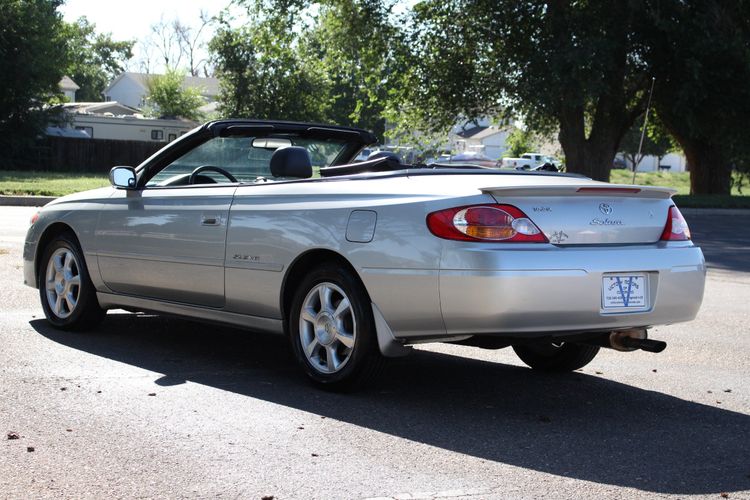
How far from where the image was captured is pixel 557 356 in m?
6.84

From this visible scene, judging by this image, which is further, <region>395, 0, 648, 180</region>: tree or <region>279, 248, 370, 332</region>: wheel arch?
<region>395, 0, 648, 180</region>: tree

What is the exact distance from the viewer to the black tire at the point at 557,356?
673 cm

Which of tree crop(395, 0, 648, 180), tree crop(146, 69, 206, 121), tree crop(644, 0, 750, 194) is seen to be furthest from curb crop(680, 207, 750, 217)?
tree crop(146, 69, 206, 121)

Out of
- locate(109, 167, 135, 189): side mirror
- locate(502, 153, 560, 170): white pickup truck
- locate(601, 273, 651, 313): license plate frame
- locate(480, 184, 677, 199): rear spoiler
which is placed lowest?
locate(502, 153, 560, 170): white pickup truck

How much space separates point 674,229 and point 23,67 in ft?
154

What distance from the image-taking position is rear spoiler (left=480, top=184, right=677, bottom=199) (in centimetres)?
544

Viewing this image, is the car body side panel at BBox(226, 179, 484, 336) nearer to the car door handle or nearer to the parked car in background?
the car door handle

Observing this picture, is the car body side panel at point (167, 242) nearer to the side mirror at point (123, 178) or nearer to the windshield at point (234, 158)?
the side mirror at point (123, 178)

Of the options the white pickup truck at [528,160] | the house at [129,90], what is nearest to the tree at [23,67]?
the white pickup truck at [528,160]

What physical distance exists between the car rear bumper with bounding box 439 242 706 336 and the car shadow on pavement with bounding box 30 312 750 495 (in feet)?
1.60

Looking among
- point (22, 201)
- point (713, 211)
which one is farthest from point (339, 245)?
point (713, 211)

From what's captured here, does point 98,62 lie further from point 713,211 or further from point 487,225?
point 487,225

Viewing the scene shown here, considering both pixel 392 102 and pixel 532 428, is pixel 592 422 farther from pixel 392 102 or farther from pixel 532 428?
pixel 392 102

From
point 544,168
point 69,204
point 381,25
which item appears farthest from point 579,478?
point 381,25
